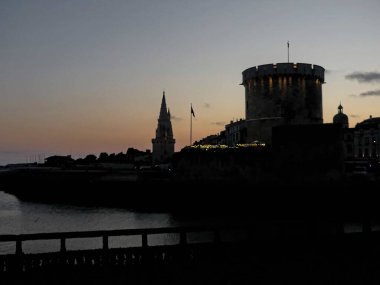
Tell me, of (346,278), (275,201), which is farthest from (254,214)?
(346,278)

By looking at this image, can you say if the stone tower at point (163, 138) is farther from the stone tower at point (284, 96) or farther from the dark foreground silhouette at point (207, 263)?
the dark foreground silhouette at point (207, 263)

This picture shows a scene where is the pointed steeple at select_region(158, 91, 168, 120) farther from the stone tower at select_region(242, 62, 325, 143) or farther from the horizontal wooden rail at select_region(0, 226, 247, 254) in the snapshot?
the horizontal wooden rail at select_region(0, 226, 247, 254)

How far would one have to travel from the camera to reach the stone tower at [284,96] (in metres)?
48.7

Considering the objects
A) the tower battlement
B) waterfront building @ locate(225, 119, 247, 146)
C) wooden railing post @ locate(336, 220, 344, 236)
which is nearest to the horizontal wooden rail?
wooden railing post @ locate(336, 220, 344, 236)

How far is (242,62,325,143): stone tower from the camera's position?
4866 centimetres

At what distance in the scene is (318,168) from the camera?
3741cm

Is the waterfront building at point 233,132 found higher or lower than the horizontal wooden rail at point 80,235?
higher

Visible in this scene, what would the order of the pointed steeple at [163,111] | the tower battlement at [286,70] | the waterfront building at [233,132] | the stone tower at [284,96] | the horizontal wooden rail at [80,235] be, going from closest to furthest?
the horizontal wooden rail at [80,235] → the tower battlement at [286,70] → the stone tower at [284,96] → the waterfront building at [233,132] → the pointed steeple at [163,111]

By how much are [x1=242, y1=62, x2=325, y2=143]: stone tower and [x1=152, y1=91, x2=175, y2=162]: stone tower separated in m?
84.3

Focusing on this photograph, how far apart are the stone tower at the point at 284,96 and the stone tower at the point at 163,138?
8429 cm

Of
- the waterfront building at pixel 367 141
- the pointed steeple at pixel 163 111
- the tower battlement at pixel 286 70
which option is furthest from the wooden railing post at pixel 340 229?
the pointed steeple at pixel 163 111

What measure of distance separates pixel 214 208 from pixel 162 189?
22.7ft

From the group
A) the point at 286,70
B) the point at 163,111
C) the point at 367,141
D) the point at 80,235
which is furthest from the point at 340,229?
the point at 163,111

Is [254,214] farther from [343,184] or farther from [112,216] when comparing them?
[112,216]
